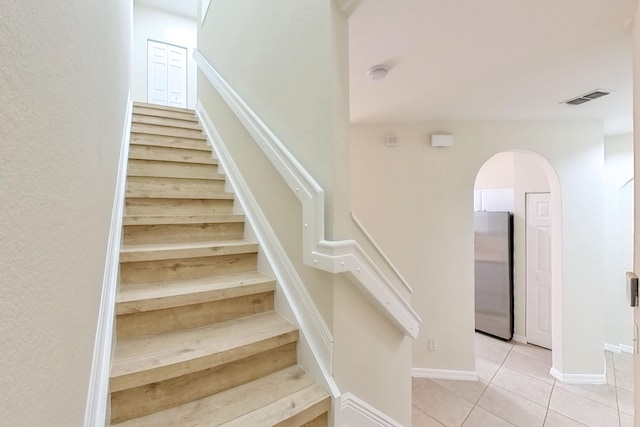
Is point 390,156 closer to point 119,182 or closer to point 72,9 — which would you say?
point 119,182

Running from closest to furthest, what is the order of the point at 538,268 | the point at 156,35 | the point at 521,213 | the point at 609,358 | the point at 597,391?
the point at 597,391 < the point at 609,358 < the point at 538,268 < the point at 521,213 < the point at 156,35

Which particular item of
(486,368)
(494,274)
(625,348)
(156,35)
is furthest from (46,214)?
(156,35)

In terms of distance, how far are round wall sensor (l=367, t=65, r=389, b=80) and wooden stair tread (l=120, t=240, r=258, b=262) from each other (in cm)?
142

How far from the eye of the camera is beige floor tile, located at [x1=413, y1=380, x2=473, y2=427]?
236 centimetres

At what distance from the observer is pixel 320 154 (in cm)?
130

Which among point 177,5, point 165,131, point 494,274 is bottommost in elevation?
point 494,274

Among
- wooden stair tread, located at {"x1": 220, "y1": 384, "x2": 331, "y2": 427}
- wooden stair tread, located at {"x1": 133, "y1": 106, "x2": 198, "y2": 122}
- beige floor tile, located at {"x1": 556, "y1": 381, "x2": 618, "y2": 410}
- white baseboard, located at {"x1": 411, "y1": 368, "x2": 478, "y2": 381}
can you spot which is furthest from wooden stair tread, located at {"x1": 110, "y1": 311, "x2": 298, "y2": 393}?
beige floor tile, located at {"x1": 556, "y1": 381, "x2": 618, "y2": 410}

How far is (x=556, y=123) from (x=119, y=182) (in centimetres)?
393

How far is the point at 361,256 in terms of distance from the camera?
1.27 metres

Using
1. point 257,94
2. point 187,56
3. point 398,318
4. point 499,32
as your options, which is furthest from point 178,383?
point 187,56

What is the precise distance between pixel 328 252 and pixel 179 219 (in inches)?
45.7

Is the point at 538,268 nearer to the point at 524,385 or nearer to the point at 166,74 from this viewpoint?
the point at 524,385

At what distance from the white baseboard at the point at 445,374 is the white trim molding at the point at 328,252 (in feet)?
5.99

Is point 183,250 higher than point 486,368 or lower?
higher
